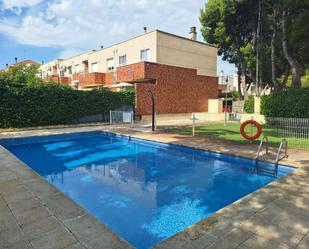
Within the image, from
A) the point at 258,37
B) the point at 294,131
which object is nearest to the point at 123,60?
the point at 258,37

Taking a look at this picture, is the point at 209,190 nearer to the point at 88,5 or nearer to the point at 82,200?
the point at 82,200

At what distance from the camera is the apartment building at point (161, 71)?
23.3 meters

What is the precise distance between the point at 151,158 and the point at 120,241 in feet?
24.5

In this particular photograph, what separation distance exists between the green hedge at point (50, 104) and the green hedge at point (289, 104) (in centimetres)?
1248

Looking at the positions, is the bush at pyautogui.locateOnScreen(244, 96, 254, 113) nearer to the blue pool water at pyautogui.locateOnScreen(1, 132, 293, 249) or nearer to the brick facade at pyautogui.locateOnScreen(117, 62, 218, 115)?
the brick facade at pyautogui.locateOnScreen(117, 62, 218, 115)

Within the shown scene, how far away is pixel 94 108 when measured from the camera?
66.0 feet

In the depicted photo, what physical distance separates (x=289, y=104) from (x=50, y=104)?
17587mm

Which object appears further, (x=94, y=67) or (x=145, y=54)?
(x=94, y=67)

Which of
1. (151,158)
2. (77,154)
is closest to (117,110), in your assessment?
(77,154)

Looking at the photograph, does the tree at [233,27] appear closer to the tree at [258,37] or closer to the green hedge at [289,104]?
the tree at [258,37]

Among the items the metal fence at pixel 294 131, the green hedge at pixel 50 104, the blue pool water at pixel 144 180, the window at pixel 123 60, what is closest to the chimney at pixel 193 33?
the window at pixel 123 60

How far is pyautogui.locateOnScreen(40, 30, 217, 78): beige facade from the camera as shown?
25.4 meters

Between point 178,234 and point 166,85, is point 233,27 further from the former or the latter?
point 178,234

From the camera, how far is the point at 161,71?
78.5ft
